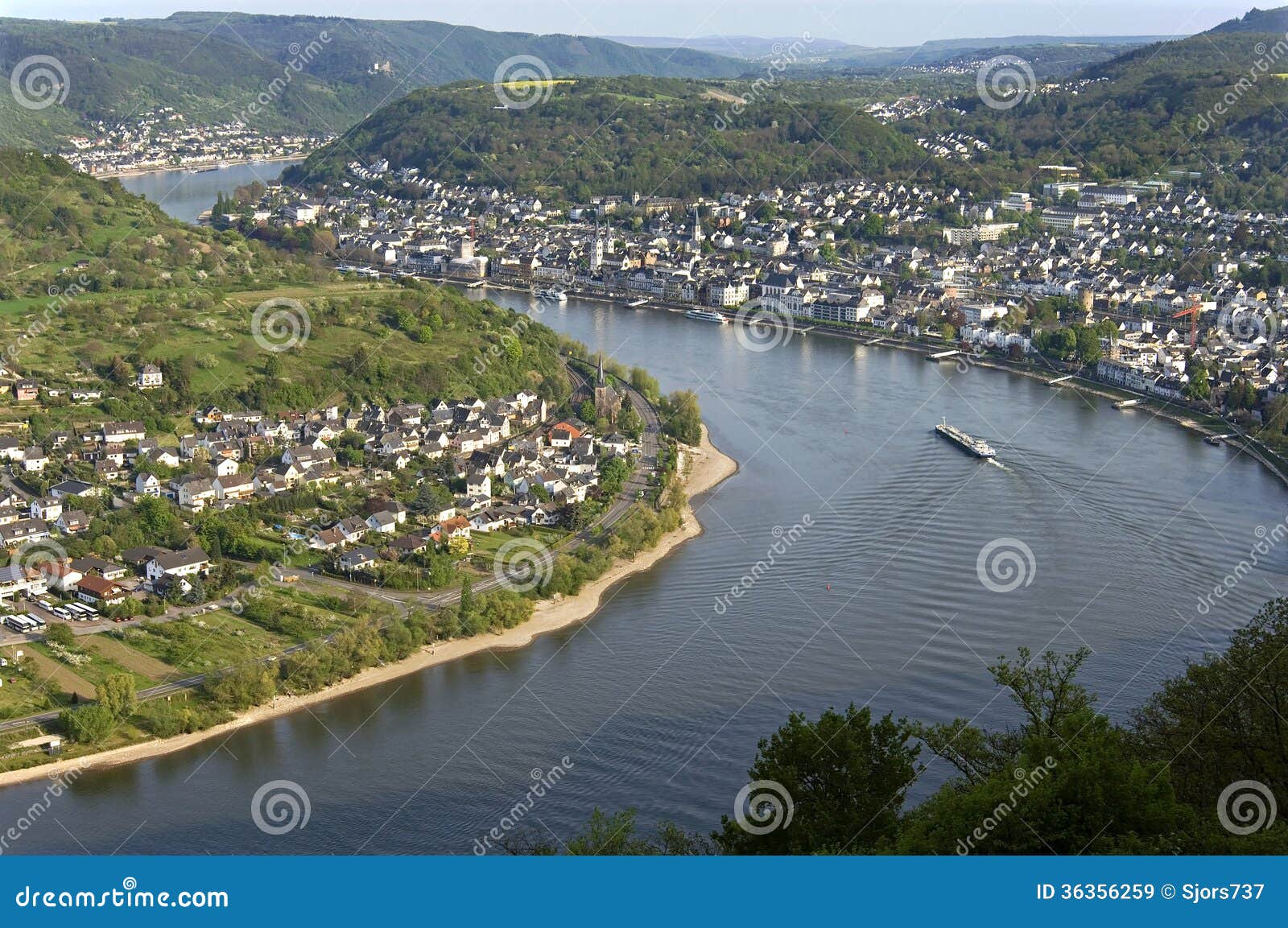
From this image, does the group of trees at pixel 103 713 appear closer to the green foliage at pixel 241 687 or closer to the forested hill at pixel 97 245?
the green foliage at pixel 241 687

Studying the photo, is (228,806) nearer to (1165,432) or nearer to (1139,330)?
(1165,432)

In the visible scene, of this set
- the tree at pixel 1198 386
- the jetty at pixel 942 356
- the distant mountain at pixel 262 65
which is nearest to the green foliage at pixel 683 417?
the jetty at pixel 942 356

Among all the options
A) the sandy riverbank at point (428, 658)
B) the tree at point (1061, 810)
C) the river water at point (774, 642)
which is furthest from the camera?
the sandy riverbank at point (428, 658)

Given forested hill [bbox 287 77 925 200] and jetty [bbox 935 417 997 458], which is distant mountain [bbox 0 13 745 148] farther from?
jetty [bbox 935 417 997 458]

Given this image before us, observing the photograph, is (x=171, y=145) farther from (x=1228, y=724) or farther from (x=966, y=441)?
(x=1228, y=724)

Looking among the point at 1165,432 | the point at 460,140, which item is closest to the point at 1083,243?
the point at 1165,432

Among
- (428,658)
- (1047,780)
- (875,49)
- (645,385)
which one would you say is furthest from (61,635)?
(875,49)
